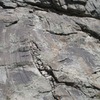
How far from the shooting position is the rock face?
22.7ft

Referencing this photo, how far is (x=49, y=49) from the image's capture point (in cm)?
784

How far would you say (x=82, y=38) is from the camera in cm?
866

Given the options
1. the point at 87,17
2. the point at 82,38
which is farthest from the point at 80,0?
the point at 82,38

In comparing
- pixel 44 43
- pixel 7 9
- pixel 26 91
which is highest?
pixel 7 9

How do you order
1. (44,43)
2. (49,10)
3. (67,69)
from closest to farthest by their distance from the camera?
(67,69)
(44,43)
(49,10)

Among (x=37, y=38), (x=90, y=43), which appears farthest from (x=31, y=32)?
(x=90, y=43)

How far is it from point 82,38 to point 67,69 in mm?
1599

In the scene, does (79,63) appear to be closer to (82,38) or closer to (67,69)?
(67,69)

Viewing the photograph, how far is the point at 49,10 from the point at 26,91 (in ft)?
12.0

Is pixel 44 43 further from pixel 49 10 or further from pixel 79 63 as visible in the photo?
pixel 49 10

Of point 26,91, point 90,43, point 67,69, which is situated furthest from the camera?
point 90,43

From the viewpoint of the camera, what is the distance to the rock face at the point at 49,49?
22.7 feet

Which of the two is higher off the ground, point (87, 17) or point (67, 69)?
point (87, 17)

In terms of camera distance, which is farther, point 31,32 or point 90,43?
point 90,43
